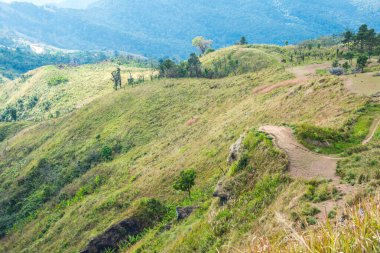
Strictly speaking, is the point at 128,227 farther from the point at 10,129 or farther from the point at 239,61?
the point at 10,129

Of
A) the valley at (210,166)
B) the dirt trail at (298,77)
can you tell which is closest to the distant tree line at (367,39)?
the valley at (210,166)

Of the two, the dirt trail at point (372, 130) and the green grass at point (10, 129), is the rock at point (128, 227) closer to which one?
the dirt trail at point (372, 130)

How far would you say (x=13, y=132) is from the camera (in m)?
122

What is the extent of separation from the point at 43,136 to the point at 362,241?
104 metres

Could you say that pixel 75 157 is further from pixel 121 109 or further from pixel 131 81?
pixel 131 81

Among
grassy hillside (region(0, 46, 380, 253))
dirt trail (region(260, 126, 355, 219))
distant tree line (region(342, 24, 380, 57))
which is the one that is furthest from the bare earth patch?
distant tree line (region(342, 24, 380, 57))

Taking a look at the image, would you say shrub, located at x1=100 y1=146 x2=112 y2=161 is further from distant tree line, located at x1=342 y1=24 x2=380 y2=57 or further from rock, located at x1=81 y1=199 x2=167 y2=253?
distant tree line, located at x1=342 y1=24 x2=380 y2=57

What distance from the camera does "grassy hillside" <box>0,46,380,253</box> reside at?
859 inches

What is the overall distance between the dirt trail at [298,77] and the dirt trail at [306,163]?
4397 centimetres

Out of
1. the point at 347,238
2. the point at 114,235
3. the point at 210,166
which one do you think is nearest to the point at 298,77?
the point at 210,166

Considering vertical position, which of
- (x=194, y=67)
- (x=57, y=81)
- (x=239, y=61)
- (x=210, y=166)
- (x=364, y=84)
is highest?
(x=239, y=61)

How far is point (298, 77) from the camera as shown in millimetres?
74500

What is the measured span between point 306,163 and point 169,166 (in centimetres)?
2856

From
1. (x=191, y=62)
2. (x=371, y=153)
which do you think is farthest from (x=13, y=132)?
(x=371, y=153)
